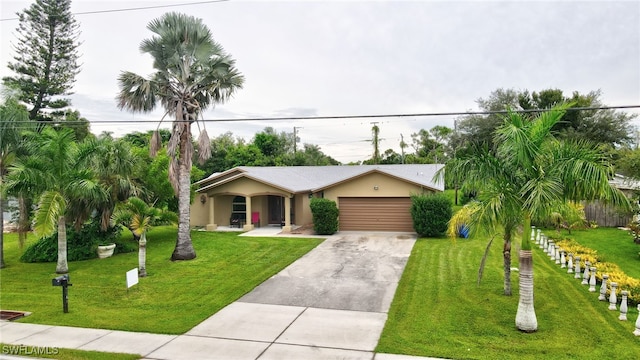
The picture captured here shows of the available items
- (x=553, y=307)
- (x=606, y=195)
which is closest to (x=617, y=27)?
(x=606, y=195)

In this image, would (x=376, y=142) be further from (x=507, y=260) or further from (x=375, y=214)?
(x=507, y=260)

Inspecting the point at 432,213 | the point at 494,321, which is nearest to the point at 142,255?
the point at 494,321

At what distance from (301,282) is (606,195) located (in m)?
7.76

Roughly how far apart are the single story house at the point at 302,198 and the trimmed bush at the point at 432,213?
4.18ft

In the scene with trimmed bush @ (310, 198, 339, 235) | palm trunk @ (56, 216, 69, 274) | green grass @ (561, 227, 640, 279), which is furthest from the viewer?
trimmed bush @ (310, 198, 339, 235)

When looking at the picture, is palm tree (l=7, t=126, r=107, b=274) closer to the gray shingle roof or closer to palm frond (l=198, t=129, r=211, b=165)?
palm frond (l=198, t=129, r=211, b=165)

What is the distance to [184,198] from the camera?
559 inches

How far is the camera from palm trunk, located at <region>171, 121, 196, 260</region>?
13.9 meters

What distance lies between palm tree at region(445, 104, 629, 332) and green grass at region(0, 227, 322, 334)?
662cm

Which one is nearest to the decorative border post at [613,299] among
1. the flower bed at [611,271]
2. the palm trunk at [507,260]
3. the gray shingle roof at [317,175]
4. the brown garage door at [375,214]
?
the flower bed at [611,271]

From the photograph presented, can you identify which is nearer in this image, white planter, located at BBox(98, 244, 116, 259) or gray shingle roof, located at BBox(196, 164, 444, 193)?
white planter, located at BBox(98, 244, 116, 259)

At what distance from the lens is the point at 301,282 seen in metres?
A: 11.7

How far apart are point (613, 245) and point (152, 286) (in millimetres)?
17081

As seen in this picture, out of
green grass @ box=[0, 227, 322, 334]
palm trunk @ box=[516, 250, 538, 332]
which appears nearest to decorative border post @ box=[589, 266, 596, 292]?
palm trunk @ box=[516, 250, 538, 332]
